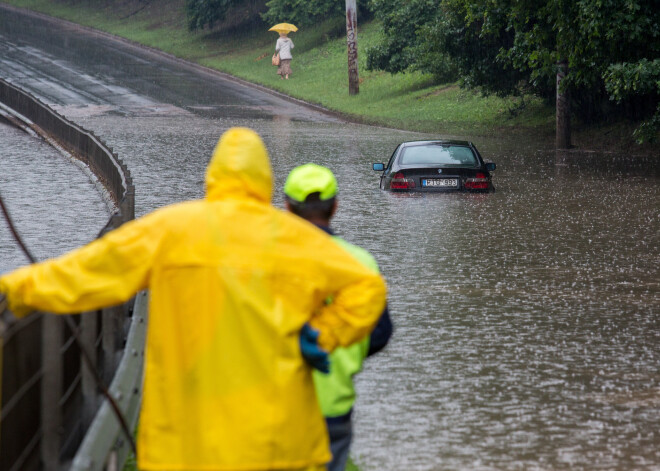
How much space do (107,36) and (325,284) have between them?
208 ft

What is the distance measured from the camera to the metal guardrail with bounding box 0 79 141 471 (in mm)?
4355

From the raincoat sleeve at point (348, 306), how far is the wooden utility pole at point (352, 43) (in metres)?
39.1

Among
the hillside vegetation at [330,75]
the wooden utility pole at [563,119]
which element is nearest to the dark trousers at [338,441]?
the wooden utility pole at [563,119]

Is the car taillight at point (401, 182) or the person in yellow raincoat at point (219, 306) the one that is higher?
the person in yellow raincoat at point (219, 306)

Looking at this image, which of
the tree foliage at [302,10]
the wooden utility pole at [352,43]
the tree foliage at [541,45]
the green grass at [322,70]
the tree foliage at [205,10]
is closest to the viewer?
the tree foliage at [541,45]

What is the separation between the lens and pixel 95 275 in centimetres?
360

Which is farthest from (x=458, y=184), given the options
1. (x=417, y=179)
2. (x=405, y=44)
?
(x=405, y=44)

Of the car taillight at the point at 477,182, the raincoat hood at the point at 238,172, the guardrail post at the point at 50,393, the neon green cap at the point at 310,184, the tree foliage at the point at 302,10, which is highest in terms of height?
the tree foliage at the point at 302,10

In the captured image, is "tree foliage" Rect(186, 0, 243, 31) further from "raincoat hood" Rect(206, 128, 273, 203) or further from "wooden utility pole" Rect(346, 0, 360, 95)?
"raincoat hood" Rect(206, 128, 273, 203)

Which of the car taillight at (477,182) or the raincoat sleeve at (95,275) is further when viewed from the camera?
the car taillight at (477,182)

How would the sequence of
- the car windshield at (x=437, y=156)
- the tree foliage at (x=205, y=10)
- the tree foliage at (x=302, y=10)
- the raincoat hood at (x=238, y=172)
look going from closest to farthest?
the raincoat hood at (x=238, y=172), the car windshield at (x=437, y=156), the tree foliage at (x=302, y=10), the tree foliage at (x=205, y=10)

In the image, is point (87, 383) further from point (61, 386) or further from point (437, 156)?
point (437, 156)

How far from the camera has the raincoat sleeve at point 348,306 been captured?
12.2 ft

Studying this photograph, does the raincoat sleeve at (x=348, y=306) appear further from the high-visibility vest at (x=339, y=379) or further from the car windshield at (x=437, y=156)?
the car windshield at (x=437, y=156)
